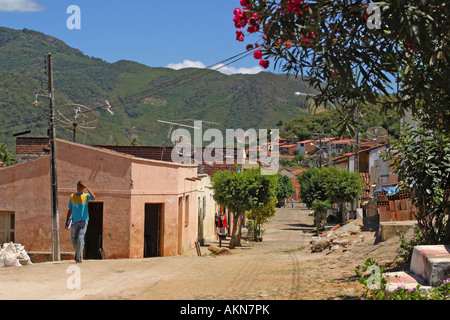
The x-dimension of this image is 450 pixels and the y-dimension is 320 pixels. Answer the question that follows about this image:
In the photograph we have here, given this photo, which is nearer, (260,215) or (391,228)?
(391,228)

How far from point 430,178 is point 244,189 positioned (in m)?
18.2

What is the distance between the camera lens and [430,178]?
9086mm

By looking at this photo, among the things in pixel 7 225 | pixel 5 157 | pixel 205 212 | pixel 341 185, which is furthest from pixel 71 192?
pixel 5 157

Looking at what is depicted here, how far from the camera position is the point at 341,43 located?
20.2ft

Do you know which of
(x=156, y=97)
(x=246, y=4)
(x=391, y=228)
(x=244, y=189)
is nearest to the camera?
(x=246, y=4)

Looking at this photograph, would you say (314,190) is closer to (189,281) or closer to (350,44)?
(189,281)

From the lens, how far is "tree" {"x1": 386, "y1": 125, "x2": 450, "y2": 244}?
895 cm

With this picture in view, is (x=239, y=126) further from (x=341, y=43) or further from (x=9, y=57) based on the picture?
(x=341, y=43)

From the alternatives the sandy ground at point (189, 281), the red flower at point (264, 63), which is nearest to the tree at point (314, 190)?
the sandy ground at point (189, 281)

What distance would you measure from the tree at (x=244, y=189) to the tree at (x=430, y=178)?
1755cm

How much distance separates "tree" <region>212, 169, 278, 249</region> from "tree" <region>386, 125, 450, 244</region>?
17546 mm

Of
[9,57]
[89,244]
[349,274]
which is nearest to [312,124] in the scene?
[9,57]

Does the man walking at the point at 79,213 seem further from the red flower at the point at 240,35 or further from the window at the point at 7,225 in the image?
the window at the point at 7,225
